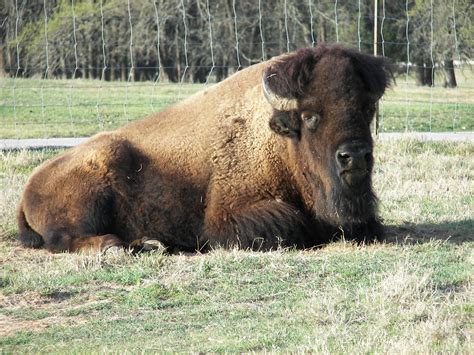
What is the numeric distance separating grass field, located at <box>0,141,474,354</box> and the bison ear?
108cm

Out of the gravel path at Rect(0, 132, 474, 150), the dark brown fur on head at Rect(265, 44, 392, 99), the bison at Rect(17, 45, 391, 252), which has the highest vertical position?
the dark brown fur on head at Rect(265, 44, 392, 99)

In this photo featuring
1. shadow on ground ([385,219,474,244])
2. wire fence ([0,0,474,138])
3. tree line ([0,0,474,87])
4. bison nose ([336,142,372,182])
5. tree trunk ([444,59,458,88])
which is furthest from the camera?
tree trunk ([444,59,458,88])

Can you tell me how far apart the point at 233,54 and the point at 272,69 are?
1331 inches

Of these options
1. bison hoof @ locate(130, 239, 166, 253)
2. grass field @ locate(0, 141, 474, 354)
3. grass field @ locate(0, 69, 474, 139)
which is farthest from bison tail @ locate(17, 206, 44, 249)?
grass field @ locate(0, 69, 474, 139)

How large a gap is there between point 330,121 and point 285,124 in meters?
0.61

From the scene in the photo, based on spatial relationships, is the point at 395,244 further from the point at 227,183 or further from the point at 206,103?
the point at 206,103

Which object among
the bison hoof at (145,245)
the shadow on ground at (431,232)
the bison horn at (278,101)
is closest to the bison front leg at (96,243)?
the bison hoof at (145,245)

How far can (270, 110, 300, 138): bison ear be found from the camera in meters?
8.38

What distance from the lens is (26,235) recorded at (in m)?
9.27

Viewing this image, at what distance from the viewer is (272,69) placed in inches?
336

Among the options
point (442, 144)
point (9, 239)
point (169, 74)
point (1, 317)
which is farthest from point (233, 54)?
point (1, 317)

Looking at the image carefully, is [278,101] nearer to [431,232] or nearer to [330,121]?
[330,121]

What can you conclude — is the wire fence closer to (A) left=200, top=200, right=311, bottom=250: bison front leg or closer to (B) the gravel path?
(B) the gravel path

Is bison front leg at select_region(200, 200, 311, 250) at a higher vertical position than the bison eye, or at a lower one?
lower
